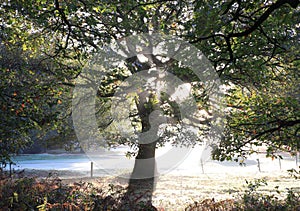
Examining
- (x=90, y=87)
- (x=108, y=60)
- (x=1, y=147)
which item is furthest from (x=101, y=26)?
(x=1, y=147)

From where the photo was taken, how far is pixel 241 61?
831 cm

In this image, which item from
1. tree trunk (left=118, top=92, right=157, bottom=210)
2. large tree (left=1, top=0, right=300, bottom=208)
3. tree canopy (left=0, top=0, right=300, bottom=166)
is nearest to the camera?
tree canopy (left=0, top=0, right=300, bottom=166)

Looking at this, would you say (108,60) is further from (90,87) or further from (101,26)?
(90,87)

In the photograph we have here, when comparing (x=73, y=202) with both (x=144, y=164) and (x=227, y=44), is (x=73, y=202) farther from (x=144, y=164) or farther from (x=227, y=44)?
(x=144, y=164)

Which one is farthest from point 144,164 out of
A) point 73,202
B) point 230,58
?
point 230,58

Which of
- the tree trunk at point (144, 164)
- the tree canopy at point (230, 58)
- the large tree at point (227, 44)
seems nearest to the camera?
the tree canopy at point (230, 58)

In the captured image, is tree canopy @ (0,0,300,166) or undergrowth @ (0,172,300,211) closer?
tree canopy @ (0,0,300,166)

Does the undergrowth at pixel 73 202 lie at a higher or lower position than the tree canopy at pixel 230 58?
lower

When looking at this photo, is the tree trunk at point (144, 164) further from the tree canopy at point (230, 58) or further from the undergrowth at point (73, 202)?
the undergrowth at point (73, 202)

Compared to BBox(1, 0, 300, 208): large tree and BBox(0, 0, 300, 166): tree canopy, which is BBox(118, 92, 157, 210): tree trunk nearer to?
BBox(1, 0, 300, 208): large tree

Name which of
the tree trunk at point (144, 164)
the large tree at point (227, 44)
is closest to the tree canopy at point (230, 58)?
the large tree at point (227, 44)

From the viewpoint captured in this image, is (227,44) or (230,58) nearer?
(227,44)

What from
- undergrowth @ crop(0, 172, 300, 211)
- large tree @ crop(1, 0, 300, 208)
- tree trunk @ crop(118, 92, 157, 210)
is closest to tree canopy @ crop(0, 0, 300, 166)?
large tree @ crop(1, 0, 300, 208)

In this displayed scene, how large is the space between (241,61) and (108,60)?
545 centimetres
